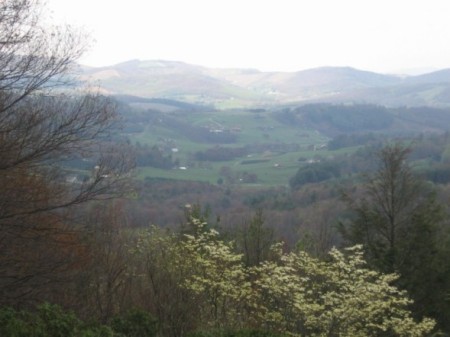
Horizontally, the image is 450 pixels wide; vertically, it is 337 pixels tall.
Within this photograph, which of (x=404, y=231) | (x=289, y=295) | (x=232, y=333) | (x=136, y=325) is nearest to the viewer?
(x=232, y=333)

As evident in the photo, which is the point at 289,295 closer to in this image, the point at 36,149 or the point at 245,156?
the point at 36,149

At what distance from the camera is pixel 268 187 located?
372 ft

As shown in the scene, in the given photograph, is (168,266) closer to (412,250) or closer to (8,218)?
(8,218)

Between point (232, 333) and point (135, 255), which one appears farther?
point (135, 255)

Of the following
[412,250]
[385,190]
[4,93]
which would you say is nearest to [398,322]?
[412,250]

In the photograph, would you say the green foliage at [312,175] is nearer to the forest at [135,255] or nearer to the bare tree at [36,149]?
the forest at [135,255]

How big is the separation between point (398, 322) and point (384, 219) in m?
7.36

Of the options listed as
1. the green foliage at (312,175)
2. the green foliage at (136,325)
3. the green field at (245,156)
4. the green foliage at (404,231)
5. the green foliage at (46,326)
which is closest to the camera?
the green foliage at (46,326)

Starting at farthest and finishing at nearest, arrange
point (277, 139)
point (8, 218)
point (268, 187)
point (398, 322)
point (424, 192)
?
point (277, 139) → point (268, 187) → point (424, 192) → point (398, 322) → point (8, 218)

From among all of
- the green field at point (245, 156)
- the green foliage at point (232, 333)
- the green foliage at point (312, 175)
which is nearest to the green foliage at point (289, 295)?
the green foliage at point (232, 333)

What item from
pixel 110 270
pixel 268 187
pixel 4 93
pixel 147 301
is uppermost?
pixel 4 93

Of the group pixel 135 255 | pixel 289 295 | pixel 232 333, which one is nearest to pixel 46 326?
pixel 232 333

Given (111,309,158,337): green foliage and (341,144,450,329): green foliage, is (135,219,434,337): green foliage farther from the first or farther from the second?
(341,144,450,329): green foliage

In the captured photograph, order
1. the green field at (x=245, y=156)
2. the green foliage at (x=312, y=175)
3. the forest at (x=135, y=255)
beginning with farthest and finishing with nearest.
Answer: the green field at (x=245, y=156) < the green foliage at (x=312, y=175) < the forest at (x=135, y=255)
